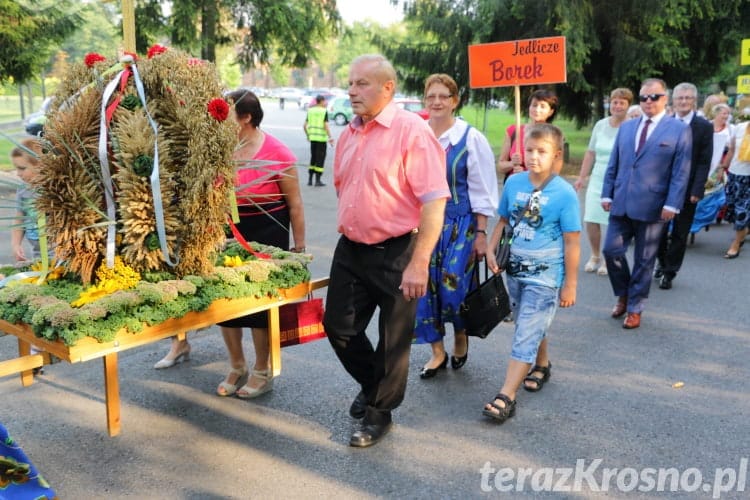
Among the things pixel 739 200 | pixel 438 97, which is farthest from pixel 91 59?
pixel 739 200

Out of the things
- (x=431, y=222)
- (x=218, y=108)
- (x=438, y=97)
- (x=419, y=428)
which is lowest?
(x=419, y=428)

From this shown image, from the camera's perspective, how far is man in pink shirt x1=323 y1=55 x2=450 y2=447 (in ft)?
10.8

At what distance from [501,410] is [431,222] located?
1.22m

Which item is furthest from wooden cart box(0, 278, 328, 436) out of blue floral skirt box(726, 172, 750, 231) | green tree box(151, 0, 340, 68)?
green tree box(151, 0, 340, 68)

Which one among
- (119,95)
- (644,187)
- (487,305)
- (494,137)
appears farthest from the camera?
(494,137)

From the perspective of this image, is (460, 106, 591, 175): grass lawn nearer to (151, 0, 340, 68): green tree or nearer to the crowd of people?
(151, 0, 340, 68): green tree

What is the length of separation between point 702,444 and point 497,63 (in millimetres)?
3565

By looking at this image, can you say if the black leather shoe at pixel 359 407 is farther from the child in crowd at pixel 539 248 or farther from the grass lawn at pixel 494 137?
the grass lawn at pixel 494 137

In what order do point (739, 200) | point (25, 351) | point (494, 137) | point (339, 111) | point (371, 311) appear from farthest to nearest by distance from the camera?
point (339, 111) → point (494, 137) → point (739, 200) → point (371, 311) → point (25, 351)

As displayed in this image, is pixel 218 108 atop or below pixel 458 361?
atop

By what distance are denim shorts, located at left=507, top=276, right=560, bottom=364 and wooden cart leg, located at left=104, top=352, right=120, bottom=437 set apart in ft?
→ 6.92

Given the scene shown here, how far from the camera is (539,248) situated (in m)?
4.00

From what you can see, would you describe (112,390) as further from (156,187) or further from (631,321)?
(631,321)

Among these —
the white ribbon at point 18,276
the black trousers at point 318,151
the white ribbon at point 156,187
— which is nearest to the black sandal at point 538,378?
the white ribbon at point 156,187
